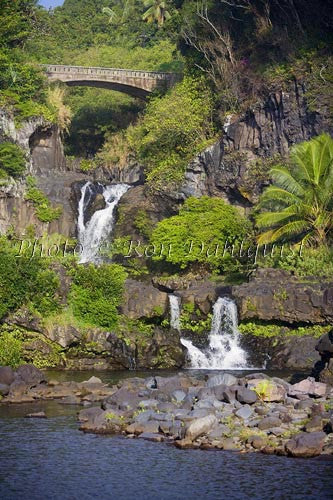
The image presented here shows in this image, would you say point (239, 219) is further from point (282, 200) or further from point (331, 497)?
point (331, 497)

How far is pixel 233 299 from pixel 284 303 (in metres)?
2.40

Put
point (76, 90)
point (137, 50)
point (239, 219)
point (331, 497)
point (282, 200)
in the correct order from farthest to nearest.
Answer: point (137, 50)
point (76, 90)
point (239, 219)
point (282, 200)
point (331, 497)

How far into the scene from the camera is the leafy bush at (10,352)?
37.2m

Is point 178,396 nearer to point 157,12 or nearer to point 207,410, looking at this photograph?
point 207,410

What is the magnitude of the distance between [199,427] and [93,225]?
27708 mm

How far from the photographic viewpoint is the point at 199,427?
1008 inches

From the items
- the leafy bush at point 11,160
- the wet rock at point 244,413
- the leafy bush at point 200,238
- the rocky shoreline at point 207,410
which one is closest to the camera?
the rocky shoreline at point 207,410

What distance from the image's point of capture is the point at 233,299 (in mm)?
42125

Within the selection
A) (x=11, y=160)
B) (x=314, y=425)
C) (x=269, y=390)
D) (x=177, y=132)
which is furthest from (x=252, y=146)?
(x=314, y=425)

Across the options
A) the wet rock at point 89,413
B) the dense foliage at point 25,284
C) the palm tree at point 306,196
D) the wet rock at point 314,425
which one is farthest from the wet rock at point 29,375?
the palm tree at point 306,196

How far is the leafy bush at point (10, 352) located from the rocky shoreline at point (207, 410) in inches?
135

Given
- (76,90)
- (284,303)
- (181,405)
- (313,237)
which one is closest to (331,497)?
(181,405)

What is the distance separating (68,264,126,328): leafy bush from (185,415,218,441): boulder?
16.4 metres

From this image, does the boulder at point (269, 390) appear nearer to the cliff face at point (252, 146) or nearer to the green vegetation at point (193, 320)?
the green vegetation at point (193, 320)
